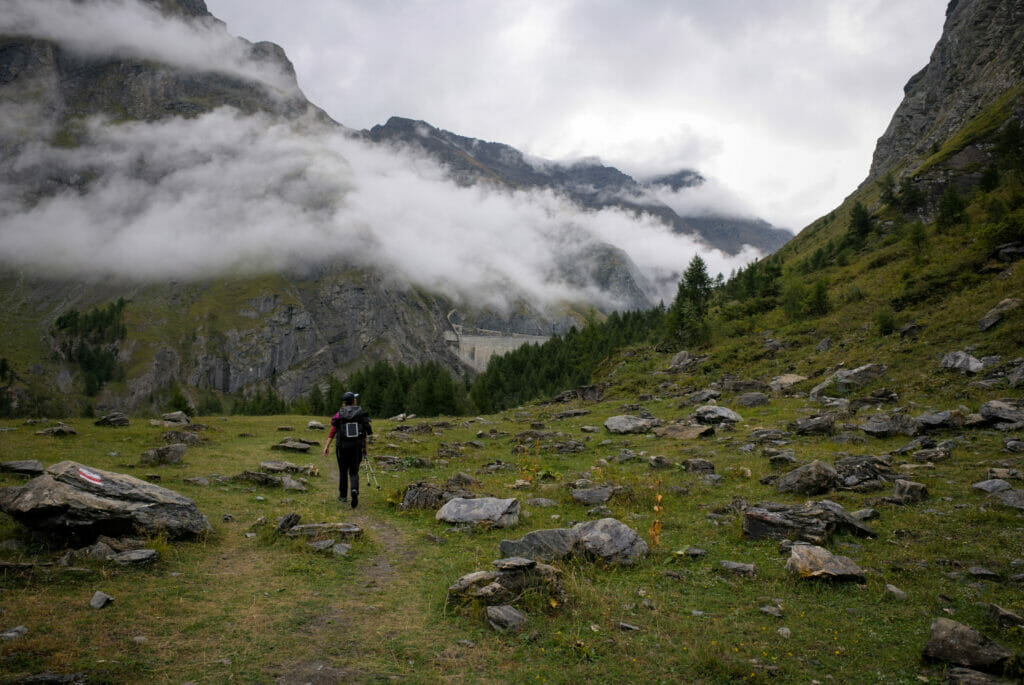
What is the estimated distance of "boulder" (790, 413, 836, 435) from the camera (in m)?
20.0

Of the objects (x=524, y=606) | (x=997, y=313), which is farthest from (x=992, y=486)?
(x=997, y=313)

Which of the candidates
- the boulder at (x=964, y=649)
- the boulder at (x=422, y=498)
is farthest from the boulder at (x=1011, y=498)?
the boulder at (x=422, y=498)

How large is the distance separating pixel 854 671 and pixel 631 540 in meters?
4.56

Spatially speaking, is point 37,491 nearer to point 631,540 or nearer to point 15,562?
point 15,562

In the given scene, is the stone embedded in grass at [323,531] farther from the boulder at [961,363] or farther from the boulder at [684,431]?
the boulder at [961,363]

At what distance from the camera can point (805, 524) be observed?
10594 mm

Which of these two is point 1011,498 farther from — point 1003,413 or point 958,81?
point 958,81

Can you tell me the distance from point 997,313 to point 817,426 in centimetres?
1265

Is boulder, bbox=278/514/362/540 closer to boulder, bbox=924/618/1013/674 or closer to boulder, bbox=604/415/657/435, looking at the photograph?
boulder, bbox=924/618/1013/674

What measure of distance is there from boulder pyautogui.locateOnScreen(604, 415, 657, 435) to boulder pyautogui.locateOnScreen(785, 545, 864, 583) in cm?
1810

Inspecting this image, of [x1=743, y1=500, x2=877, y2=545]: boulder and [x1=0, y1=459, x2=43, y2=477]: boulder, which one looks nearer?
[x1=743, y1=500, x2=877, y2=545]: boulder

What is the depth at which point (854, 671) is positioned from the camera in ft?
20.4

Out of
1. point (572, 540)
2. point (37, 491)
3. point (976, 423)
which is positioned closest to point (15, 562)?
point (37, 491)

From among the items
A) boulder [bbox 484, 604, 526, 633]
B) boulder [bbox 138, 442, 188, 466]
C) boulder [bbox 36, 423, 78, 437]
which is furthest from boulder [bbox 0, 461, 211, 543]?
boulder [bbox 36, 423, 78, 437]
